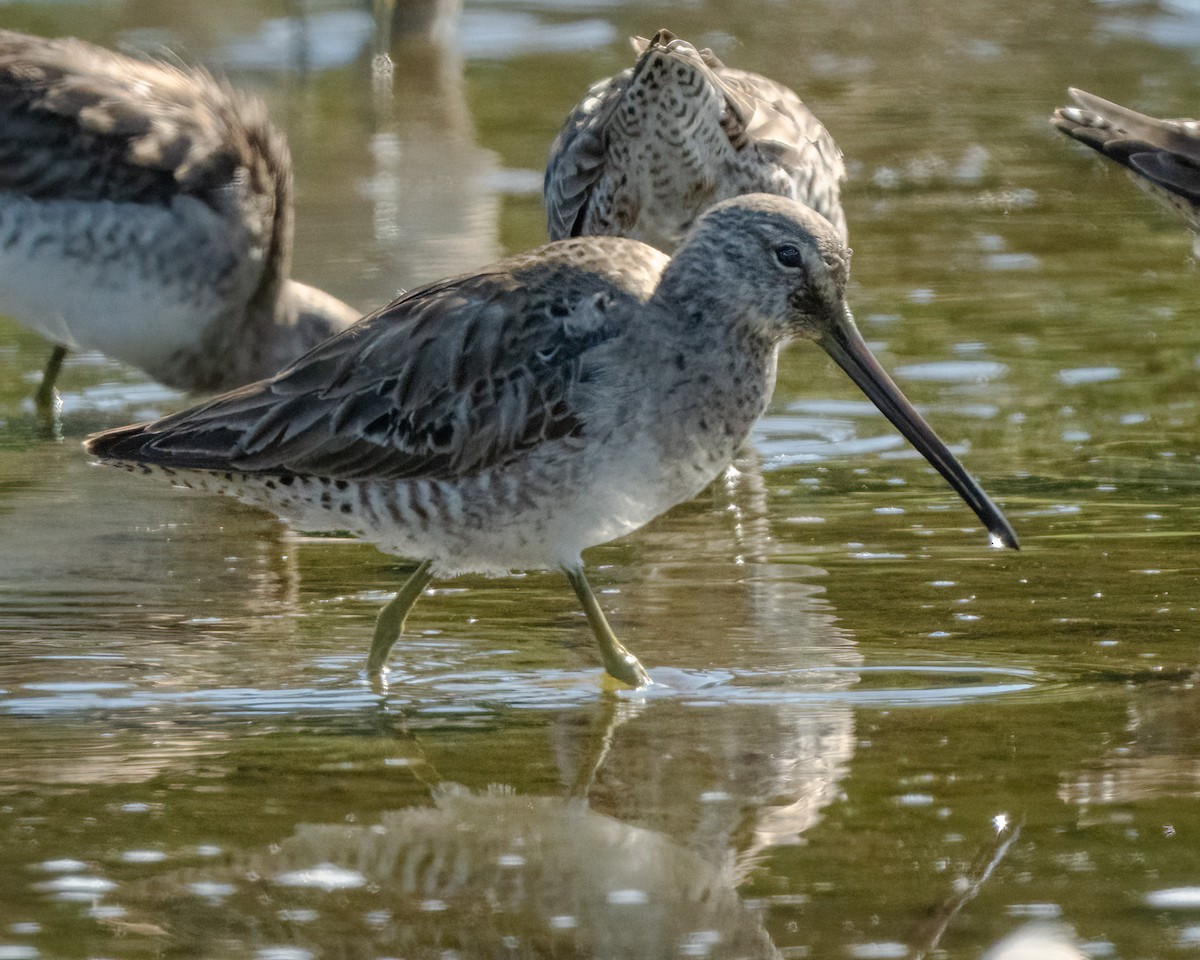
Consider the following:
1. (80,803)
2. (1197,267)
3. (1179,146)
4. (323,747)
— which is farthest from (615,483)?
(1197,267)

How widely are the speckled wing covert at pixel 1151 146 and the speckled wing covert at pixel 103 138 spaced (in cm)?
290

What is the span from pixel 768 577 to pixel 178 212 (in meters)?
2.90

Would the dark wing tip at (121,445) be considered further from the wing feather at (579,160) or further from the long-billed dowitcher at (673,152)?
the wing feather at (579,160)

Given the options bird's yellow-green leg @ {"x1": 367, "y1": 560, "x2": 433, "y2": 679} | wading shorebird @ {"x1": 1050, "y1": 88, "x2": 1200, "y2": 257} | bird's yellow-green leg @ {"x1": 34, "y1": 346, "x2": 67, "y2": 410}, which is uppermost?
wading shorebird @ {"x1": 1050, "y1": 88, "x2": 1200, "y2": 257}

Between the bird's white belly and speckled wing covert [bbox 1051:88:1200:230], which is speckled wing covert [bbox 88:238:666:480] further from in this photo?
the bird's white belly

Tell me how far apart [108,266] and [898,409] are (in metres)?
3.57

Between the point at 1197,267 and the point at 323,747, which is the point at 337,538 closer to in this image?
the point at 323,747

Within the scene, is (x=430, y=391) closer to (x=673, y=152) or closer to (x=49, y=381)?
(x=673, y=152)

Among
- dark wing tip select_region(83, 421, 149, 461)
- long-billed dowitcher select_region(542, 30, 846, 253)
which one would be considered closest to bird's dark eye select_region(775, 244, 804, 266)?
dark wing tip select_region(83, 421, 149, 461)

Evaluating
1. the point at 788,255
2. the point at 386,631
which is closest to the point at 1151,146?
the point at 788,255

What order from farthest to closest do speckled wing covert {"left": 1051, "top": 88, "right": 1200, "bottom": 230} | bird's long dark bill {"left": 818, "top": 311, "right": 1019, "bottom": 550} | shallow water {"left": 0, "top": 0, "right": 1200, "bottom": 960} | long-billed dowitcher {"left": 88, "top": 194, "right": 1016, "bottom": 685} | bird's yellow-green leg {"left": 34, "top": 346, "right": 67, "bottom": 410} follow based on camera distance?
bird's yellow-green leg {"left": 34, "top": 346, "right": 67, "bottom": 410} → speckled wing covert {"left": 1051, "top": 88, "right": 1200, "bottom": 230} → bird's long dark bill {"left": 818, "top": 311, "right": 1019, "bottom": 550} → long-billed dowitcher {"left": 88, "top": 194, "right": 1016, "bottom": 685} → shallow water {"left": 0, "top": 0, "right": 1200, "bottom": 960}

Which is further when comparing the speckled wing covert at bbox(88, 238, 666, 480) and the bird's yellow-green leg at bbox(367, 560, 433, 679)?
the bird's yellow-green leg at bbox(367, 560, 433, 679)

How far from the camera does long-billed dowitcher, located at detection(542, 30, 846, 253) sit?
6.84m

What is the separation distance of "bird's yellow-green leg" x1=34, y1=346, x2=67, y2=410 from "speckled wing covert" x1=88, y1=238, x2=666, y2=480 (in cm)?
270
